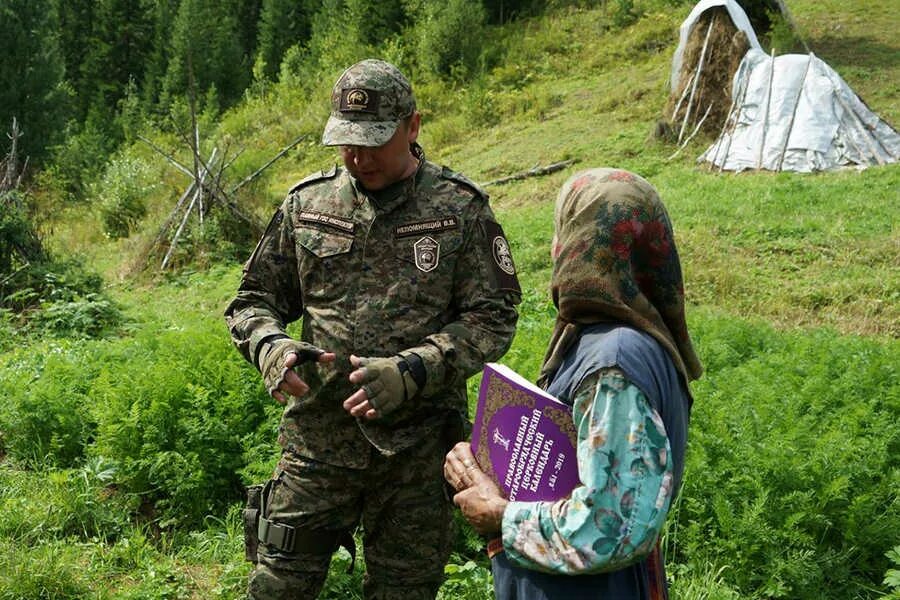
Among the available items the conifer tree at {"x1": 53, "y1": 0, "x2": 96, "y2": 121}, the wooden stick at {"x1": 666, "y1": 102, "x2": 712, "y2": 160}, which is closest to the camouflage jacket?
the wooden stick at {"x1": 666, "y1": 102, "x2": 712, "y2": 160}

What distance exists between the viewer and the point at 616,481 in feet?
5.38

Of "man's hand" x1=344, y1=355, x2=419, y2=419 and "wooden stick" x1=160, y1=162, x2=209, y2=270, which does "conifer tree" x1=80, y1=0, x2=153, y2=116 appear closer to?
"wooden stick" x1=160, y1=162, x2=209, y2=270

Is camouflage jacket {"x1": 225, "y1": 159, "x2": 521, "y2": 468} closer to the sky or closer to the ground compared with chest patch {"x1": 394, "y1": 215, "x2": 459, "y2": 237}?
closer to the ground

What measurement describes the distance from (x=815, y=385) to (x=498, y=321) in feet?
8.61

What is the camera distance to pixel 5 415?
4.86m

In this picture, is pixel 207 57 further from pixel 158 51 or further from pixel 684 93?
pixel 684 93

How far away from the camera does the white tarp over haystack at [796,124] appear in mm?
11945

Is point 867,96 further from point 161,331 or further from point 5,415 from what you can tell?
point 5,415

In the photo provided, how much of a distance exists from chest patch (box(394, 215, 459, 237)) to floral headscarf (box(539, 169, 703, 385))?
0.95 meters

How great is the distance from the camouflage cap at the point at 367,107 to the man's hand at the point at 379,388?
2.16ft

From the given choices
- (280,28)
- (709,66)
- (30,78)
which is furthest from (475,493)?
(280,28)

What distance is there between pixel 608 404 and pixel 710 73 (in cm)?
1308

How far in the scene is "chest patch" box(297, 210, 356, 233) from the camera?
2793mm

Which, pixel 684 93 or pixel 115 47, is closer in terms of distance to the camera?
pixel 684 93
